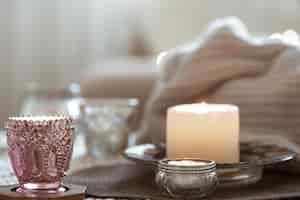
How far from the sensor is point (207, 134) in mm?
800

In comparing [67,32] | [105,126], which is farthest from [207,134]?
[67,32]

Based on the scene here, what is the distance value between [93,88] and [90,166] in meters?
0.66

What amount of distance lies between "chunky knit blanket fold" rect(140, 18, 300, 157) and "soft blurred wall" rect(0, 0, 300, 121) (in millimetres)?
1685

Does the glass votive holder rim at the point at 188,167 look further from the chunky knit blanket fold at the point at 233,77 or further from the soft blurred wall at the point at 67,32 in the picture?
the soft blurred wall at the point at 67,32

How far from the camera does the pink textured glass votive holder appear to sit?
25.2 inches

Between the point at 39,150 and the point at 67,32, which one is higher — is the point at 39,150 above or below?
below

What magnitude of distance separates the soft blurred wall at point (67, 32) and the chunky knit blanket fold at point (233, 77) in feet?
5.53

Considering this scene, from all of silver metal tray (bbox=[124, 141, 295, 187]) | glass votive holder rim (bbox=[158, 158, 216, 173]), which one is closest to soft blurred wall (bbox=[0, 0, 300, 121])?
silver metal tray (bbox=[124, 141, 295, 187])

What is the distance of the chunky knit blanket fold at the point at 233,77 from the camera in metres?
0.99

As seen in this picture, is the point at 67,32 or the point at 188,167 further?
the point at 67,32

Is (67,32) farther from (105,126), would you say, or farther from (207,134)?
(207,134)

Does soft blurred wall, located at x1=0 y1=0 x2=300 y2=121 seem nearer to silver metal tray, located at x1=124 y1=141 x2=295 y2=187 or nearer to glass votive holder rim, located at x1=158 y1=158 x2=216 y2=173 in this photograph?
silver metal tray, located at x1=124 y1=141 x2=295 y2=187

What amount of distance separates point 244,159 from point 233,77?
264 millimetres

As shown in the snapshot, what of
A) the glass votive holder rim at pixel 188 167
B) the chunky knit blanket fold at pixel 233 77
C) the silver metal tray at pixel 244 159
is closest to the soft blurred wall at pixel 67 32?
the chunky knit blanket fold at pixel 233 77
